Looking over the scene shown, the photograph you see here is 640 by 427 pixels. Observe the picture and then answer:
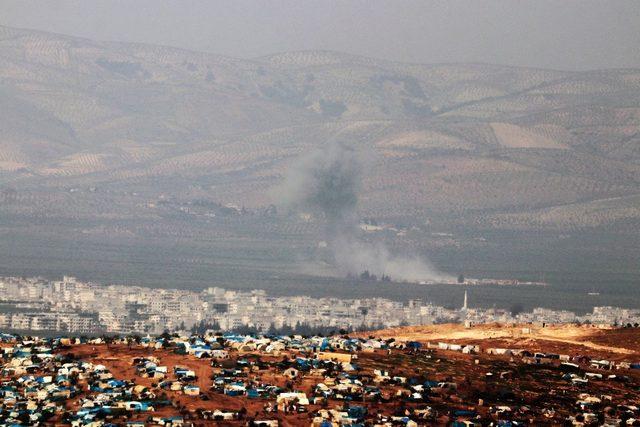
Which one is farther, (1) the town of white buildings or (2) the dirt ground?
(1) the town of white buildings

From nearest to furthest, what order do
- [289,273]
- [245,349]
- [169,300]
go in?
[245,349], [169,300], [289,273]

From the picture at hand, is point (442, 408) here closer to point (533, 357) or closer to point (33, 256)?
point (533, 357)

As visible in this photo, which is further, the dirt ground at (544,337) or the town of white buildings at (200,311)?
the town of white buildings at (200,311)

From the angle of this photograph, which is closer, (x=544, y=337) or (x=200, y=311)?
(x=544, y=337)

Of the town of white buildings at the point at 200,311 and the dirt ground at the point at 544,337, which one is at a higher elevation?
the town of white buildings at the point at 200,311

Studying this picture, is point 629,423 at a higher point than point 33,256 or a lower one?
lower

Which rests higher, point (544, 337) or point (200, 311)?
point (200, 311)

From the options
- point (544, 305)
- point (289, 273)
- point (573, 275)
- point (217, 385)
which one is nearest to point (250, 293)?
point (544, 305)

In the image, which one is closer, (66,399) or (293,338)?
(66,399)
